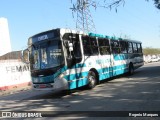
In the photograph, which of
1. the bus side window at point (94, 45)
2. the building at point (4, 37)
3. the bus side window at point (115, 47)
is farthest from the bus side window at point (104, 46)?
the building at point (4, 37)

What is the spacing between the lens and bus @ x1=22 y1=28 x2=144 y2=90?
40.7 feet

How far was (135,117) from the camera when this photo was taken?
7715 mm

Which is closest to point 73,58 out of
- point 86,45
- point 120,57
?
point 86,45

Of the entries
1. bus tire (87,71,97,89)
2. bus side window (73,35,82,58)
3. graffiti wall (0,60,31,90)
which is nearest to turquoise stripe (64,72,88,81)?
bus tire (87,71,97,89)

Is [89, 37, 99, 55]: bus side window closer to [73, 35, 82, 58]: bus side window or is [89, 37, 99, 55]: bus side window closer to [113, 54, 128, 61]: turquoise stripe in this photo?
[73, 35, 82, 58]: bus side window

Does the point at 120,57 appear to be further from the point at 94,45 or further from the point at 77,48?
the point at 77,48

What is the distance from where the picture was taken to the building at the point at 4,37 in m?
61.0

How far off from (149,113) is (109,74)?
346 inches

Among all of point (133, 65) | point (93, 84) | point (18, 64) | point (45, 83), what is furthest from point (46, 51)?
point (18, 64)

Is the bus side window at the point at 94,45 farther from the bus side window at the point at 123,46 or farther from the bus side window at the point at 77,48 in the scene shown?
the bus side window at the point at 123,46

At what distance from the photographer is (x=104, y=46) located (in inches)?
655

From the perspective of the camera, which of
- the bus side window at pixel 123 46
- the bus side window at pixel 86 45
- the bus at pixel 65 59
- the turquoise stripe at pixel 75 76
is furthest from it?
the bus side window at pixel 123 46

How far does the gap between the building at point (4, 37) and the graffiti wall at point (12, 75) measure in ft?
110

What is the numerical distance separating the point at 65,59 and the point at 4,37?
52100 mm
